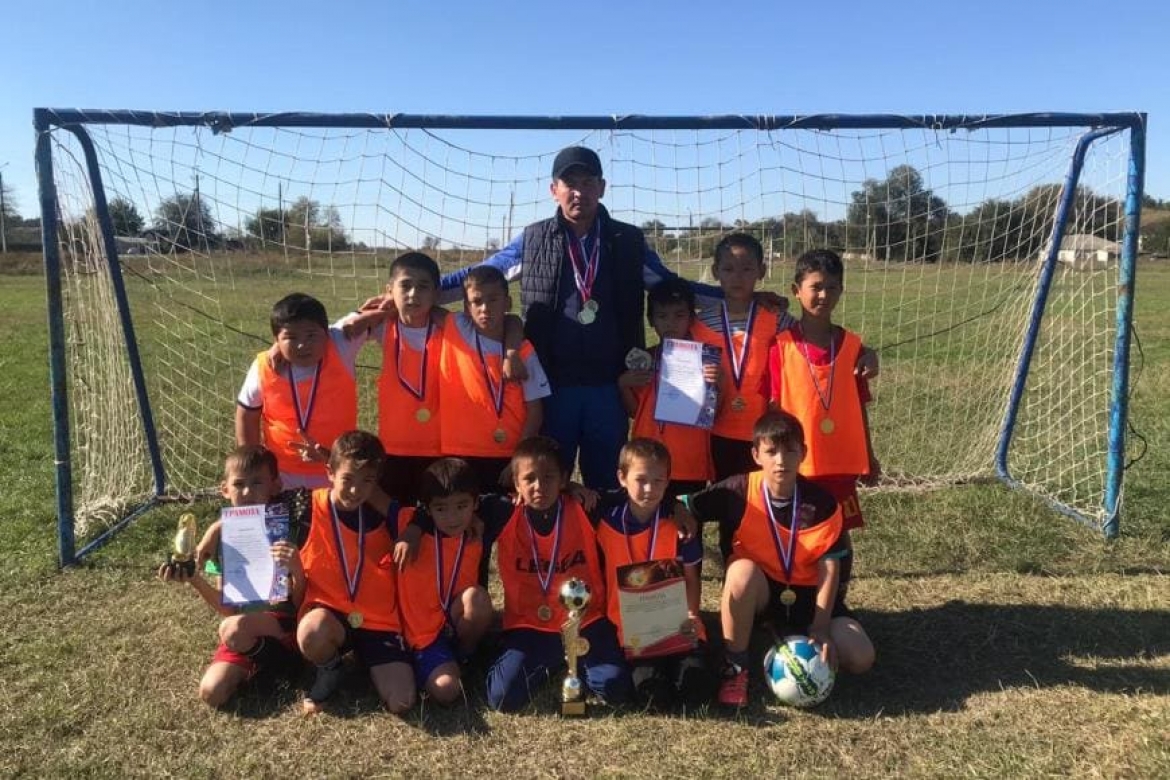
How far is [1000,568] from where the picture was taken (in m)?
4.66

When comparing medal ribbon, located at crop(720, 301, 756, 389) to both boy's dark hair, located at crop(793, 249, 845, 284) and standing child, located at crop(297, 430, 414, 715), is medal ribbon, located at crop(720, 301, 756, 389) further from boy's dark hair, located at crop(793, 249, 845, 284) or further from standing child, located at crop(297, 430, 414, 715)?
standing child, located at crop(297, 430, 414, 715)

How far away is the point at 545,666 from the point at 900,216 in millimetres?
4136

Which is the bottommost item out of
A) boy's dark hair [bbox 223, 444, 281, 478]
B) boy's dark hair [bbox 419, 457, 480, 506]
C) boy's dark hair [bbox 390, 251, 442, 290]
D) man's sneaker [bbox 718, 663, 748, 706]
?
man's sneaker [bbox 718, 663, 748, 706]

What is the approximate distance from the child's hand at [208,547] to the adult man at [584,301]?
4.99ft

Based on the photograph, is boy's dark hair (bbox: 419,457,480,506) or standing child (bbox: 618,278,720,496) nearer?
boy's dark hair (bbox: 419,457,480,506)

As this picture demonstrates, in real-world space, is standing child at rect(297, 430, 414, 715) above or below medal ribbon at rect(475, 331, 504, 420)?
below

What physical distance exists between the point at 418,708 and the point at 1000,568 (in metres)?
3.31

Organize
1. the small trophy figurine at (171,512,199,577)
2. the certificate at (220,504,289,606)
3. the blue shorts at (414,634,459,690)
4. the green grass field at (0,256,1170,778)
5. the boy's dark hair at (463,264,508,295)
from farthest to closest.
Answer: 1. the boy's dark hair at (463,264,508,295)
2. the blue shorts at (414,634,459,690)
3. the certificate at (220,504,289,606)
4. the small trophy figurine at (171,512,199,577)
5. the green grass field at (0,256,1170,778)

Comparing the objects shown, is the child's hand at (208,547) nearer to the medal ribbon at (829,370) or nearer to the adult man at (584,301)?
the adult man at (584,301)

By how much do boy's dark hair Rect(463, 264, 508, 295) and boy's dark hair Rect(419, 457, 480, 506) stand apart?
2.66 feet

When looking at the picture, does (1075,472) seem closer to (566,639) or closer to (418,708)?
(566,639)

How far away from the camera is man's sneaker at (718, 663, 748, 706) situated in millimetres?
3291

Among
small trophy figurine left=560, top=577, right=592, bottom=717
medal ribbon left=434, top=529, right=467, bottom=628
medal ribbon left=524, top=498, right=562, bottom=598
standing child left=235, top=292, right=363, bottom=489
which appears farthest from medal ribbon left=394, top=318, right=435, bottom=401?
small trophy figurine left=560, top=577, right=592, bottom=717

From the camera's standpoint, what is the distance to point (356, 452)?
331 centimetres
